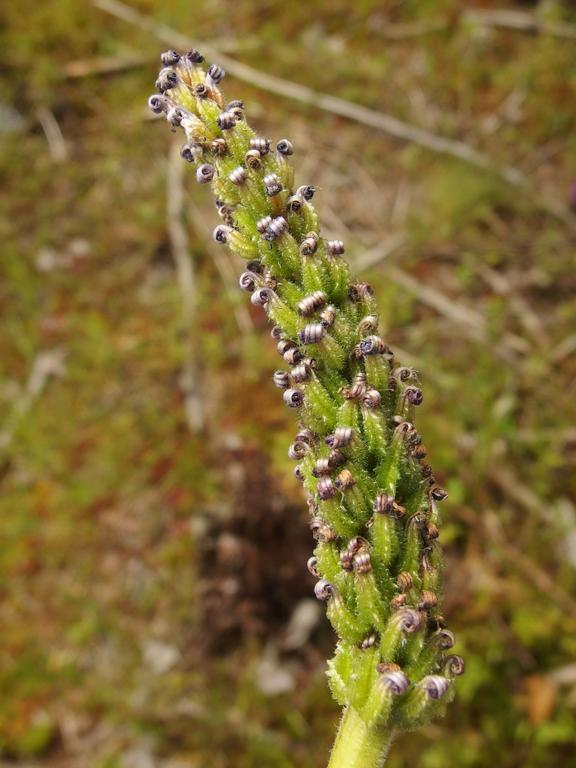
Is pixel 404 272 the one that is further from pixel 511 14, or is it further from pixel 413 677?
pixel 413 677

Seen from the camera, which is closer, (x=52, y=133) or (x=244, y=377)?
(x=244, y=377)

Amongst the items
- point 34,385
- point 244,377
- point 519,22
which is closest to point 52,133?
point 34,385

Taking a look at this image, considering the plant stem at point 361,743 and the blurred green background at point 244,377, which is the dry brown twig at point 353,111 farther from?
the plant stem at point 361,743

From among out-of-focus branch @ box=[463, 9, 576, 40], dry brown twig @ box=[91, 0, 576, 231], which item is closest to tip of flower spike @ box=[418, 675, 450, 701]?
dry brown twig @ box=[91, 0, 576, 231]

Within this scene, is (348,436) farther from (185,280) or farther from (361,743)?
(185,280)

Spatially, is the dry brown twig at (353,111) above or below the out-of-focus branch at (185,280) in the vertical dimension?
above

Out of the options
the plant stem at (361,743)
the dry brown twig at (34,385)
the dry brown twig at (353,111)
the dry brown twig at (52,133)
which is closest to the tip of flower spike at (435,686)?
the plant stem at (361,743)
